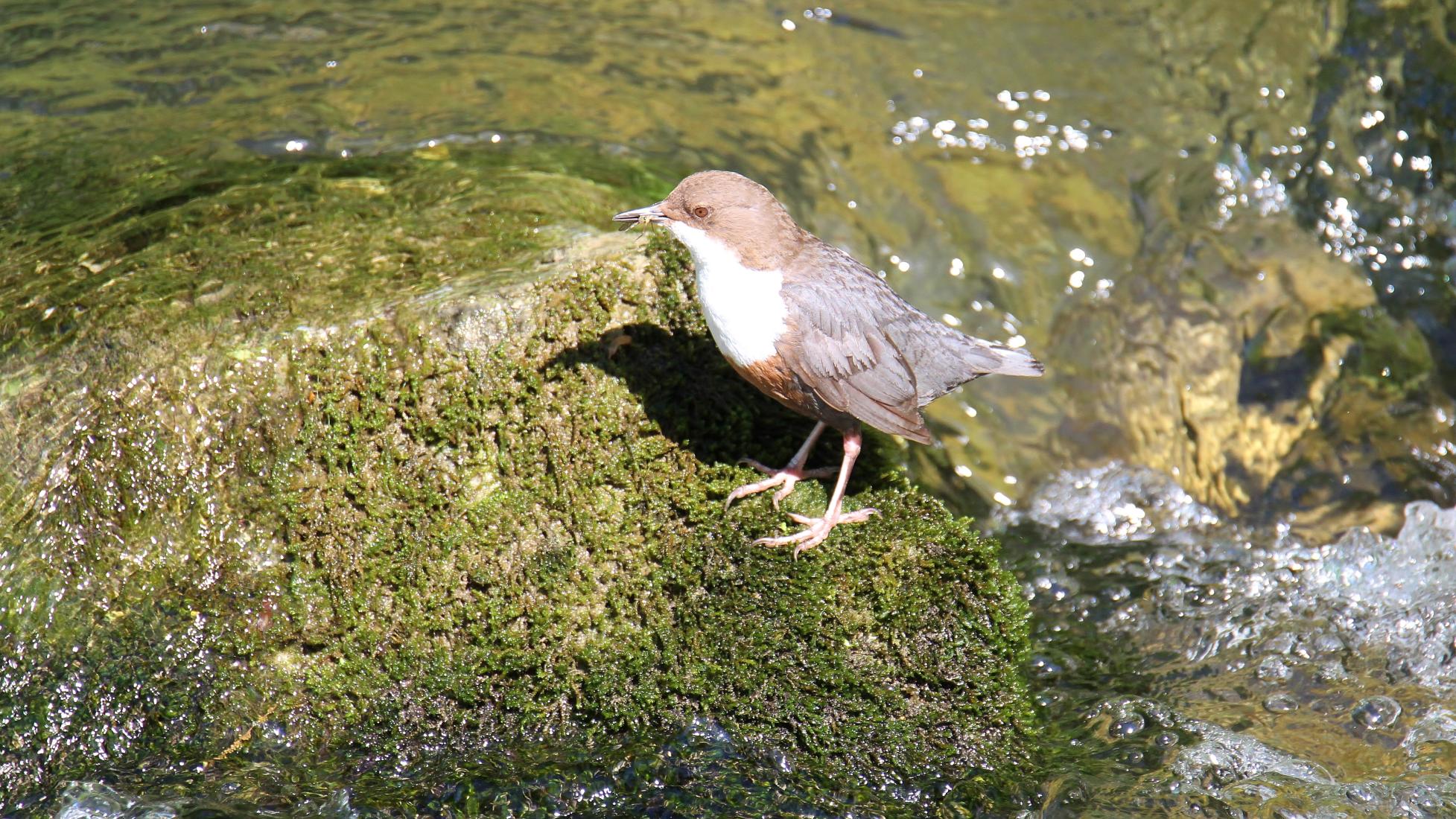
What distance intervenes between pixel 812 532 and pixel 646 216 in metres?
1.20

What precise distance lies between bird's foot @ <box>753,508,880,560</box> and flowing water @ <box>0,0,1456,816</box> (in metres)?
0.65

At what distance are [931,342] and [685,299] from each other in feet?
3.06

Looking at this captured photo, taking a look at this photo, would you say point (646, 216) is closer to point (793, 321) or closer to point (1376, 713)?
point (793, 321)

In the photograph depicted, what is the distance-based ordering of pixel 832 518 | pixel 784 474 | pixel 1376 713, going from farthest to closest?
1. pixel 1376 713
2. pixel 784 474
3. pixel 832 518

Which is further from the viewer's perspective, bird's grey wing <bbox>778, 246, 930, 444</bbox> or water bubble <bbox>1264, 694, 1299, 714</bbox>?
water bubble <bbox>1264, 694, 1299, 714</bbox>

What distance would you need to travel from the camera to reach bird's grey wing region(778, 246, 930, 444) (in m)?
3.51

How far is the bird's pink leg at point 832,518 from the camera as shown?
139 inches

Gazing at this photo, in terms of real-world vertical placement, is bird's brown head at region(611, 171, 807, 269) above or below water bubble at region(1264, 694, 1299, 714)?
above

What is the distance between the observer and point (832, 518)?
3604 millimetres

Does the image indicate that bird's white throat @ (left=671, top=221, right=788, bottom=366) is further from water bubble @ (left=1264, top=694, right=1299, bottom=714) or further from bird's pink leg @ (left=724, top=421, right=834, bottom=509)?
water bubble @ (left=1264, top=694, right=1299, bottom=714)

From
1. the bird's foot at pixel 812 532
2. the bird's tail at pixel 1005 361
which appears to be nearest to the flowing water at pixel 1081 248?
the bird's foot at pixel 812 532

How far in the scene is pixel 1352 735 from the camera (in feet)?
12.3

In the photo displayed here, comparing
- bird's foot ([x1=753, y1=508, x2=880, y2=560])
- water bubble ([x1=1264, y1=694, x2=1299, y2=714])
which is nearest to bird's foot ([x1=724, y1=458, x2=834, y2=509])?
bird's foot ([x1=753, y1=508, x2=880, y2=560])

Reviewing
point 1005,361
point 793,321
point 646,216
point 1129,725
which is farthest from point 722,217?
point 1129,725
